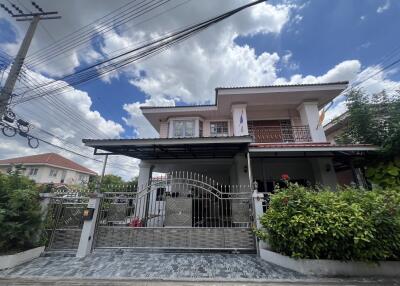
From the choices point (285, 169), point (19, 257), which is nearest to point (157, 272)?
point (19, 257)

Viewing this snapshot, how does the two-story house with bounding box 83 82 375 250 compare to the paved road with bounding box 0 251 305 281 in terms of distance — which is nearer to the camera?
the paved road with bounding box 0 251 305 281

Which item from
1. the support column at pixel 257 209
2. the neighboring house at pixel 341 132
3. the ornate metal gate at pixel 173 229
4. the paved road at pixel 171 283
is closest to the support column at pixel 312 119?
the neighboring house at pixel 341 132

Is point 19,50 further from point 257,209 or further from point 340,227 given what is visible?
point 340,227

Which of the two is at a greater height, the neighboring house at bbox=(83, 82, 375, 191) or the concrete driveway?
the neighboring house at bbox=(83, 82, 375, 191)

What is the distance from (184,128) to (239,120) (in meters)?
3.48

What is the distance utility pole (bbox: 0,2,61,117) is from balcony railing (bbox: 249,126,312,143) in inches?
430

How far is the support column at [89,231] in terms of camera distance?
471 centimetres

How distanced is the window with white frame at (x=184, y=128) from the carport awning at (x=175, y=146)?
2.16m

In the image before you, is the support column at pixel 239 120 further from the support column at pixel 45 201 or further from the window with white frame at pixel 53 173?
the window with white frame at pixel 53 173

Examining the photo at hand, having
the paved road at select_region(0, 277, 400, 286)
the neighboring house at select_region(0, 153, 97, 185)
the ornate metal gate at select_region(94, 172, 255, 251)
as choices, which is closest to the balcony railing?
the ornate metal gate at select_region(94, 172, 255, 251)

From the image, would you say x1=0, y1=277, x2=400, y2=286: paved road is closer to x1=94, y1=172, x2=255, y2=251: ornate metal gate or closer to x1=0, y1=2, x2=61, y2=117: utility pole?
x1=94, y1=172, x2=255, y2=251: ornate metal gate

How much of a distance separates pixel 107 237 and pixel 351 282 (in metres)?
6.12

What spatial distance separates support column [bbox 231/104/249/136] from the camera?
9.16 metres

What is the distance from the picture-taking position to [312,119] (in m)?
9.06
